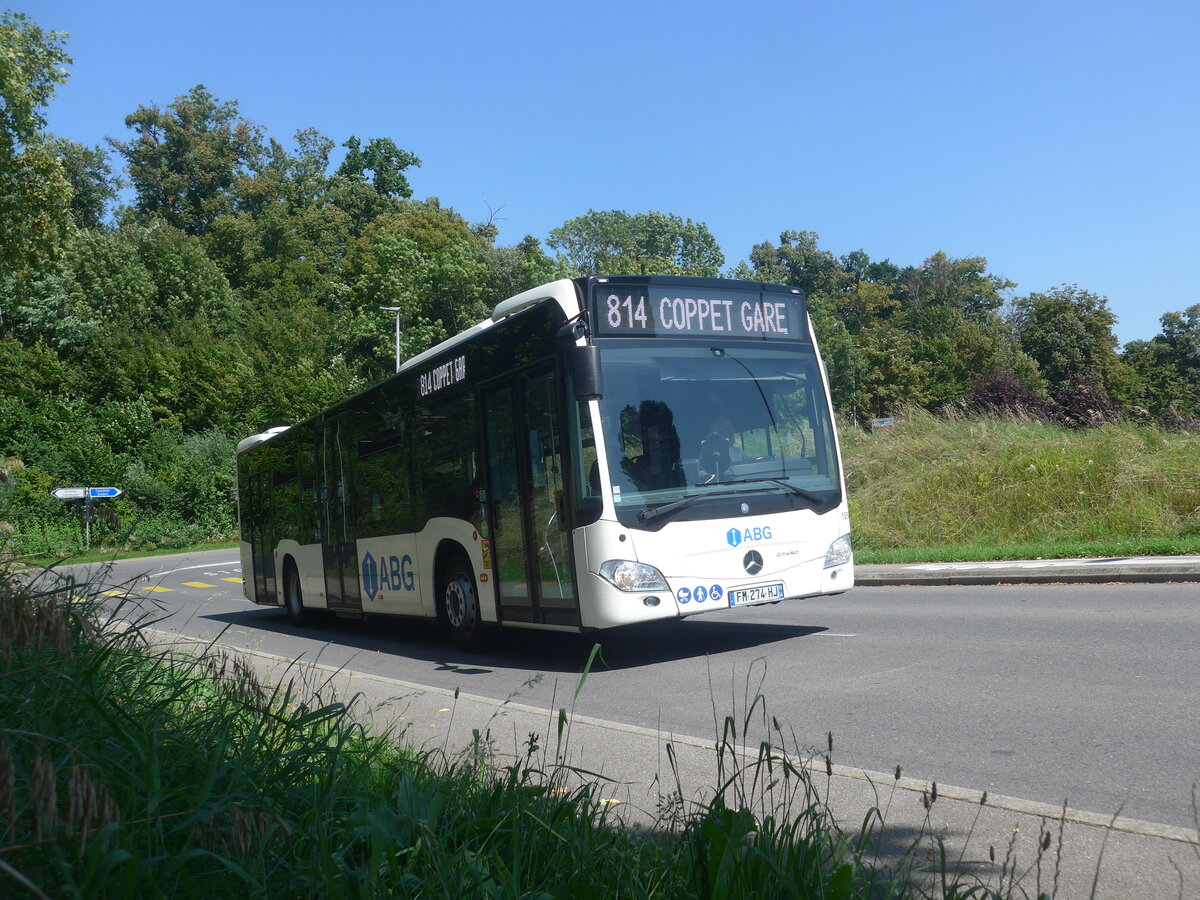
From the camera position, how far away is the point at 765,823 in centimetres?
336

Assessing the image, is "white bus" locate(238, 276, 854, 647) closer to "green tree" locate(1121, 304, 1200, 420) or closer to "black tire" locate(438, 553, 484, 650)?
"black tire" locate(438, 553, 484, 650)

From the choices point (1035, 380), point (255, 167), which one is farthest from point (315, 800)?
point (255, 167)

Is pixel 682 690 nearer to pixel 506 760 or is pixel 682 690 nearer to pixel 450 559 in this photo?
pixel 506 760

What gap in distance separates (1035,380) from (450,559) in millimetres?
54445

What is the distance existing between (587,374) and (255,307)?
6427 centimetres

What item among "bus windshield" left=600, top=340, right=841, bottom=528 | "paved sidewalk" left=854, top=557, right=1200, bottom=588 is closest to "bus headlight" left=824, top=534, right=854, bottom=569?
"bus windshield" left=600, top=340, right=841, bottom=528

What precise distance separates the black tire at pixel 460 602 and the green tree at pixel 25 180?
17.2 metres

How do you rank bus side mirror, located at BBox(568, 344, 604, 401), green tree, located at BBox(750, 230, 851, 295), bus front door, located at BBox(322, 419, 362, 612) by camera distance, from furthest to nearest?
green tree, located at BBox(750, 230, 851, 295) < bus front door, located at BBox(322, 419, 362, 612) < bus side mirror, located at BBox(568, 344, 604, 401)

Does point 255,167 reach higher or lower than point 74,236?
higher

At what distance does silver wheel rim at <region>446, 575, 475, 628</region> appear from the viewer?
11.2 m

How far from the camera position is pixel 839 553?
10.0 metres

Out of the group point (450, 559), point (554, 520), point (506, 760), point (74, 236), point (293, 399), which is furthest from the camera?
point (293, 399)

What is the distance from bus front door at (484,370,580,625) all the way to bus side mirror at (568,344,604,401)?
653mm

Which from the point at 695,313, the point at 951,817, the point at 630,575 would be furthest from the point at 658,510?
the point at 951,817
